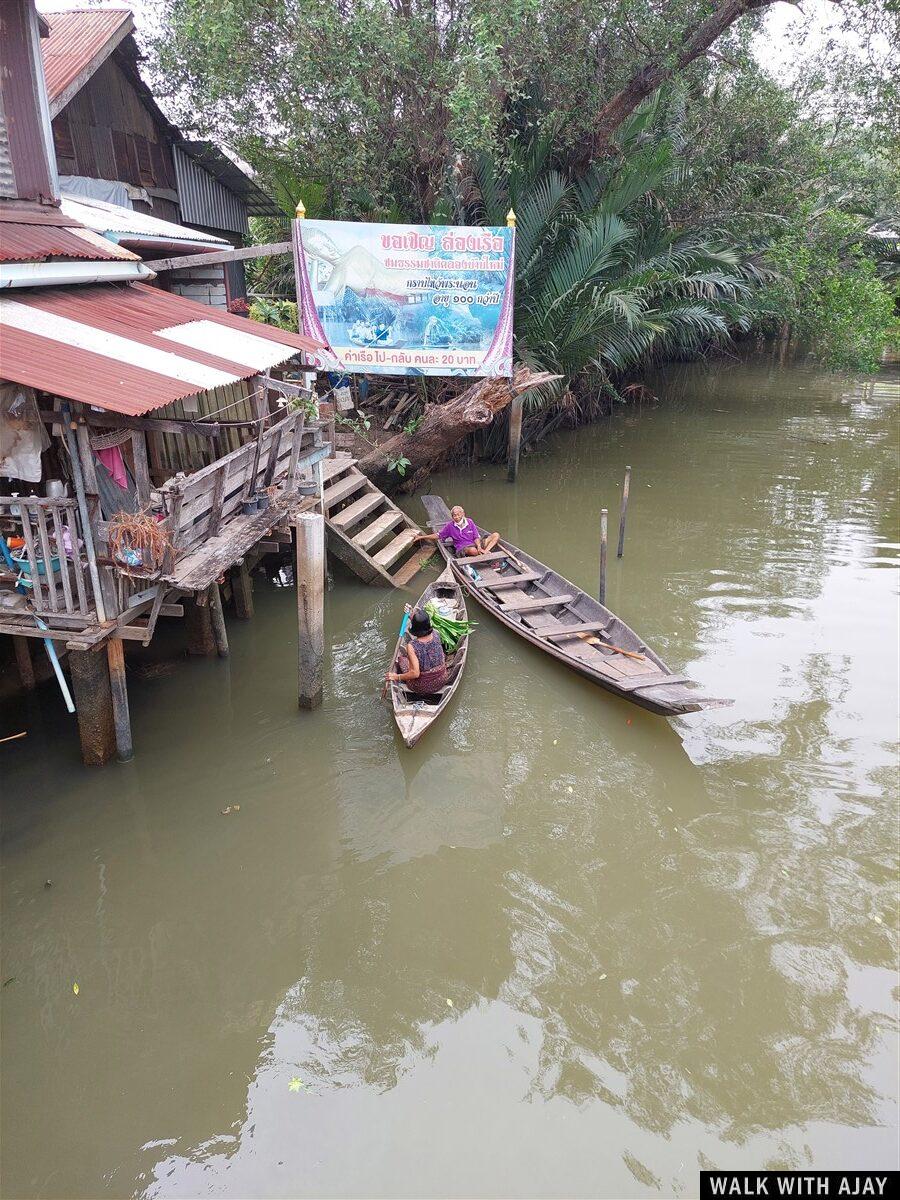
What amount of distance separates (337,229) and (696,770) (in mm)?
8426

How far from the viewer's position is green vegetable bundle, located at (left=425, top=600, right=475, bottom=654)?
27.2ft

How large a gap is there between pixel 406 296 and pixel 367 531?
3361 mm

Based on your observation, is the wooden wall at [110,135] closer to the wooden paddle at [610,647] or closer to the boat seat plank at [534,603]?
the boat seat plank at [534,603]

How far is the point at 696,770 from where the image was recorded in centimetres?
690

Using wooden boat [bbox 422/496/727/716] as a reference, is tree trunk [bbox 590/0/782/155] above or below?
above

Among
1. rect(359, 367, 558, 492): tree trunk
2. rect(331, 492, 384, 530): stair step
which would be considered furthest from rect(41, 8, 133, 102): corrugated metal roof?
rect(359, 367, 558, 492): tree trunk

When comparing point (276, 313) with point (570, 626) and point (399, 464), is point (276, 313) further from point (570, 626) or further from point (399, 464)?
point (570, 626)

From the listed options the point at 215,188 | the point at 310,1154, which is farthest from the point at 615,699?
the point at 215,188

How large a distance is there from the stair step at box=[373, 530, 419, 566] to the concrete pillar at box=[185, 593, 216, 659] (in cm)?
263

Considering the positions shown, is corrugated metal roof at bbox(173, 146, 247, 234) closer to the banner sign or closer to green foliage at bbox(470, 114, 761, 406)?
the banner sign

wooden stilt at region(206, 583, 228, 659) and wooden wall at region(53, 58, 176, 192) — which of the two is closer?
wooden stilt at region(206, 583, 228, 659)

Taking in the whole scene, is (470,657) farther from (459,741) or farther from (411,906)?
(411,906)

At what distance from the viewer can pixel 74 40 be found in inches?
440

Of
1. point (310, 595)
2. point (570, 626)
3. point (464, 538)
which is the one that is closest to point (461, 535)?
point (464, 538)
